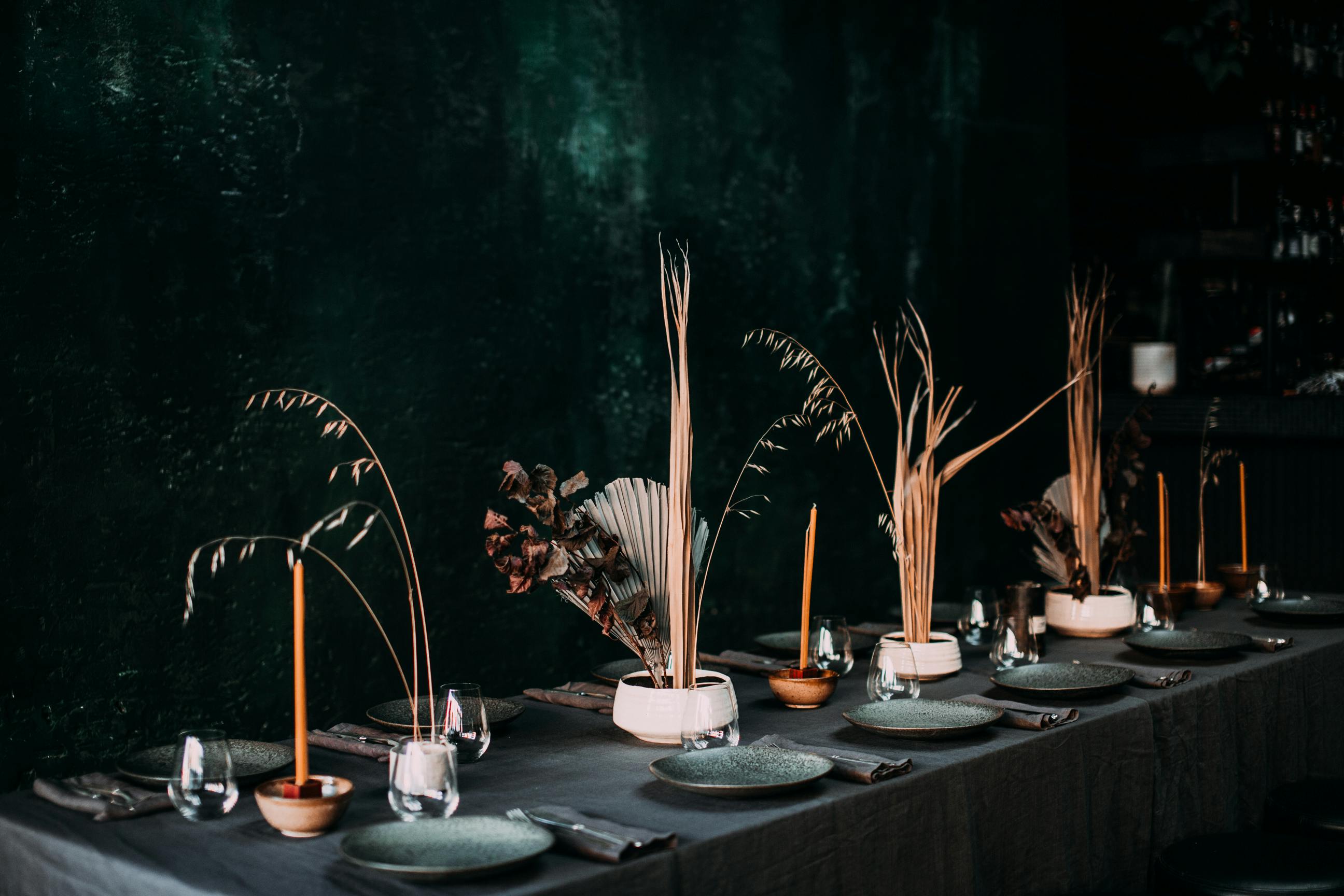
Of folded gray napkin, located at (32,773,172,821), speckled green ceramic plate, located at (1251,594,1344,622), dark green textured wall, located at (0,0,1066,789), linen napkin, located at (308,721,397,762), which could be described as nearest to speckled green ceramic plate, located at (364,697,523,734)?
linen napkin, located at (308,721,397,762)

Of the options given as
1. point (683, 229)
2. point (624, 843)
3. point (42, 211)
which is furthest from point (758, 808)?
point (683, 229)

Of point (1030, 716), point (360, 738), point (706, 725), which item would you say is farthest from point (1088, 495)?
point (360, 738)

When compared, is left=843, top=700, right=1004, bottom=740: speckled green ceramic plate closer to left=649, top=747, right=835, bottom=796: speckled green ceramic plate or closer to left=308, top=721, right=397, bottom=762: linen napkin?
left=649, top=747, right=835, bottom=796: speckled green ceramic plate

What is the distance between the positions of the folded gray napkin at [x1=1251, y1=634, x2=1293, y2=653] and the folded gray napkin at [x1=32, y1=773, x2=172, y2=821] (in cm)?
198

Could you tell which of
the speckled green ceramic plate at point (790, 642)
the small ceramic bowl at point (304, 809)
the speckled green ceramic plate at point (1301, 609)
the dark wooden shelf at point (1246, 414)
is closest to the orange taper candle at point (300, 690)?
the small ceramic bowl at point (304, 809)

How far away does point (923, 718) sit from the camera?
1954mm

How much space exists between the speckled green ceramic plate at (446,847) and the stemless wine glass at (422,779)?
0.8 inches

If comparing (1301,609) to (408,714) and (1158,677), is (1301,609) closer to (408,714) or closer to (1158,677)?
(1158,677)

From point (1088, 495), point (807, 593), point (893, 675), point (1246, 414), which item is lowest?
point (893, 675)

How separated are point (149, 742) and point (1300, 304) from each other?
15.4 feet

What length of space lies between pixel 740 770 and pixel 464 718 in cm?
37

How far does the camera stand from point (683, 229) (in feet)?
13.5

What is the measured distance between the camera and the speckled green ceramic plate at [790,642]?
2615 millimetres

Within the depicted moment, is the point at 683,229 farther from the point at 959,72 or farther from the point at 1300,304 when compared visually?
Result: the point at 1300,304
